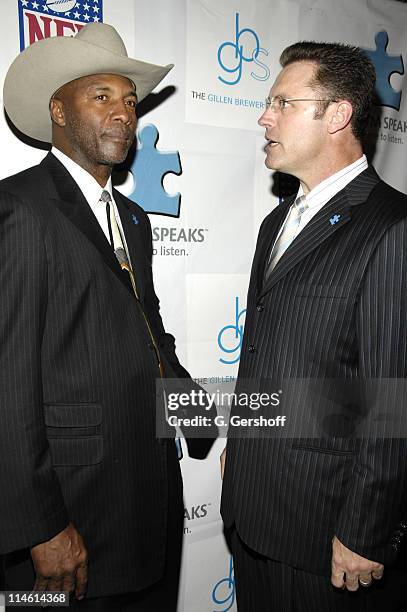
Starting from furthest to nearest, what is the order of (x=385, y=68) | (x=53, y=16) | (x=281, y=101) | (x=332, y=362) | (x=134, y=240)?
1. (x=385, y=68)
2. (x=53, y=16)
3. (x=134, y=240)
4. (x=281, y=101)
5. (x=332, y=362)

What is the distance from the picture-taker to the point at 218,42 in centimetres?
232

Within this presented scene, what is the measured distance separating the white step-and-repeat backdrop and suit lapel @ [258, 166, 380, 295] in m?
0.89

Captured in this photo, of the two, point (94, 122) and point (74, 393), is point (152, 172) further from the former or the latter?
point (74, 393)

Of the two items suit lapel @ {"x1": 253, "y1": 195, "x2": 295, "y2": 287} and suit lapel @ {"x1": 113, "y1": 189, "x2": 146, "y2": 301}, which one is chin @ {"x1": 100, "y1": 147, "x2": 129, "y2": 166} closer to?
suit lapel @ {"x1": 113, "y1": 189, "x2": 146, "y2": 301}

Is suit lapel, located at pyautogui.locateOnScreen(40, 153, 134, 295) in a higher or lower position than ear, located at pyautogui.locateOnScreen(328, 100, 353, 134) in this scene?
lower

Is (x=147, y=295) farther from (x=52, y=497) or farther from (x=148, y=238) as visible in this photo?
(x=52, y=497)

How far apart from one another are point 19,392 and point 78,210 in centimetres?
56

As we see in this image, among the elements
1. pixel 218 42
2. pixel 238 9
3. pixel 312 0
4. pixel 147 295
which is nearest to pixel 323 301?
pixel 147 295

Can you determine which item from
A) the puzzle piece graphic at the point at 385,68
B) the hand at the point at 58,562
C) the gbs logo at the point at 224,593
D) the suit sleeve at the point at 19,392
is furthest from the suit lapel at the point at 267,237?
the gbs logo at the point at 224,593

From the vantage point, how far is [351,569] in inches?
52.8

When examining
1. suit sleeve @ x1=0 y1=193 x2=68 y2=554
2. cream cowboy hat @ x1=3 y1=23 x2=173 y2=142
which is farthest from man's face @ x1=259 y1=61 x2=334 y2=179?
suit sleeve @ x1=0 y1=193 x2=68 y2=554

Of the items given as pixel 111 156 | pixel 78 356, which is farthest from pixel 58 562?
pixel 111 156

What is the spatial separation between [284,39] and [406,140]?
0.97 metres

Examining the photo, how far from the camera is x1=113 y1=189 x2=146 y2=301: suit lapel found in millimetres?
1768
